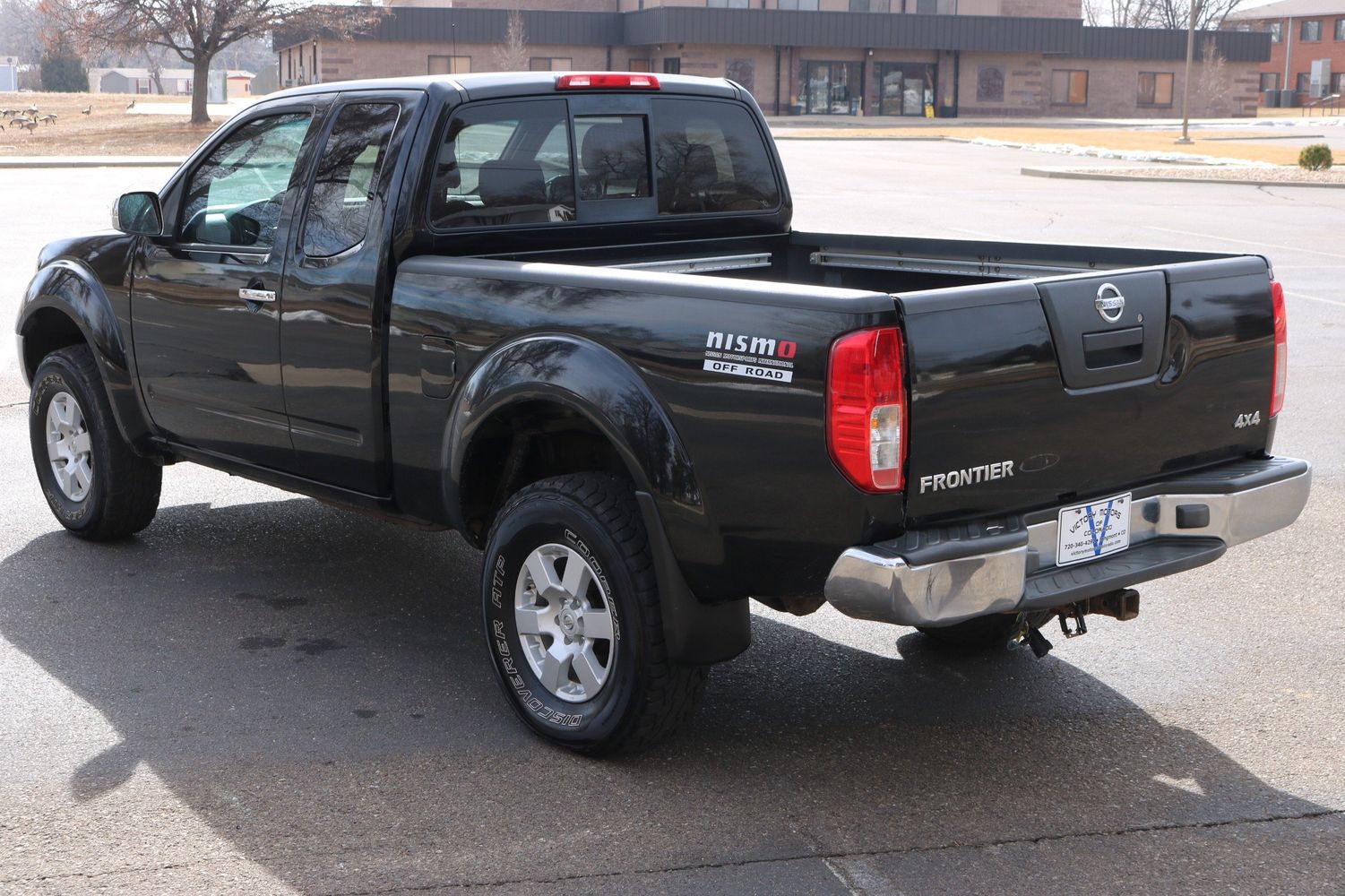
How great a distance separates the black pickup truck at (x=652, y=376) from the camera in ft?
12.4

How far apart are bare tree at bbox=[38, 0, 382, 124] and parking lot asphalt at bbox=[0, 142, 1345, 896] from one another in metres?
44.6

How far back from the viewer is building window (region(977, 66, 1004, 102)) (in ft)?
240

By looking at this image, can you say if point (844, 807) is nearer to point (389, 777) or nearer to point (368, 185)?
point (389, 777)

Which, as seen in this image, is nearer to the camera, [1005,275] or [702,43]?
[1005,275]

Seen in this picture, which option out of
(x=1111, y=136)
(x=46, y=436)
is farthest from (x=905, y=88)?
(x=46, y=436)

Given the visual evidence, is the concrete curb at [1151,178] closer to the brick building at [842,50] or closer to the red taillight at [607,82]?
the red taillight at [607,82]

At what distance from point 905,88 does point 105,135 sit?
38.9 m

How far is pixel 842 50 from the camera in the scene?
232 feet

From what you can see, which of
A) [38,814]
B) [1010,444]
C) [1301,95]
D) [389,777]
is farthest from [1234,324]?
[1301,95]

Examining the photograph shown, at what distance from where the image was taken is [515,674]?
15.1ft

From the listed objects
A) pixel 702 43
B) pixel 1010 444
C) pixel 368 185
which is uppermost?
pixel 702 43

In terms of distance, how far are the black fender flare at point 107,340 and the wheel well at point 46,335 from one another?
286mm

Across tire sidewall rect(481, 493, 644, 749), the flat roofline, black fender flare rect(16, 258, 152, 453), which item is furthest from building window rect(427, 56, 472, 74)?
tire sidewall rect(481, 493, 644, 749)

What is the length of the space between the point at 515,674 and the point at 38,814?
138 cm
